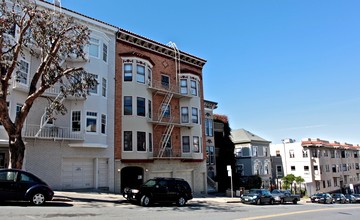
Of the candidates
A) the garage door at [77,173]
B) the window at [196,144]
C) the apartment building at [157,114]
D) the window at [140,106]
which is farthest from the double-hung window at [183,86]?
the garage door at [77,173]

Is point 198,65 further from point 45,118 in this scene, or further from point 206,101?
point 45,118

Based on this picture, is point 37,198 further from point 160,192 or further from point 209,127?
point 209,127

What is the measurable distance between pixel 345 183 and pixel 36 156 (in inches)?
2478

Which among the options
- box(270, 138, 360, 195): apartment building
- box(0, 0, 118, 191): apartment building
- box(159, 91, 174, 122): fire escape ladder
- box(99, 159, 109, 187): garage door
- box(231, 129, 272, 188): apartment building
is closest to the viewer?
box(0, 0, 118, 191): apartment building

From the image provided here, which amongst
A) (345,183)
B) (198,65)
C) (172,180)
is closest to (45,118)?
(172,180)

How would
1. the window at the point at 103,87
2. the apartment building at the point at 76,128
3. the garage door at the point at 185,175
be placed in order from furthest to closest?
the garage door at the point at 185,175 < the window at the point at 103,87 < the apartment building at the point at 76,128

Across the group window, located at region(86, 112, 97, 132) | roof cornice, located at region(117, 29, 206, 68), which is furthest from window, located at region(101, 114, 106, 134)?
roof cornice, located at region(117, 29, 206, 68)

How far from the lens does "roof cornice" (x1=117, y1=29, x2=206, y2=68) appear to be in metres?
27.2

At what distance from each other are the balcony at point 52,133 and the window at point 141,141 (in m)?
5.45

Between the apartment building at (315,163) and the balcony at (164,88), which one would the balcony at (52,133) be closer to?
the balcony at (164,88)

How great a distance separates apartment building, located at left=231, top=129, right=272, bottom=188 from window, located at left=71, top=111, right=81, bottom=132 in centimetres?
2913

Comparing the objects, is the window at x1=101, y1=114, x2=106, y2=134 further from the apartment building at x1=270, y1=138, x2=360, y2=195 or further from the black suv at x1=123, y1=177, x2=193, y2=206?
the apartment building at x1=270, y1=138, x2=360, y2=195

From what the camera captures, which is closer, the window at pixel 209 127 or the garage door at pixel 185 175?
the garage door at pixel 185 175

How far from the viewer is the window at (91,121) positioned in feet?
76.1
